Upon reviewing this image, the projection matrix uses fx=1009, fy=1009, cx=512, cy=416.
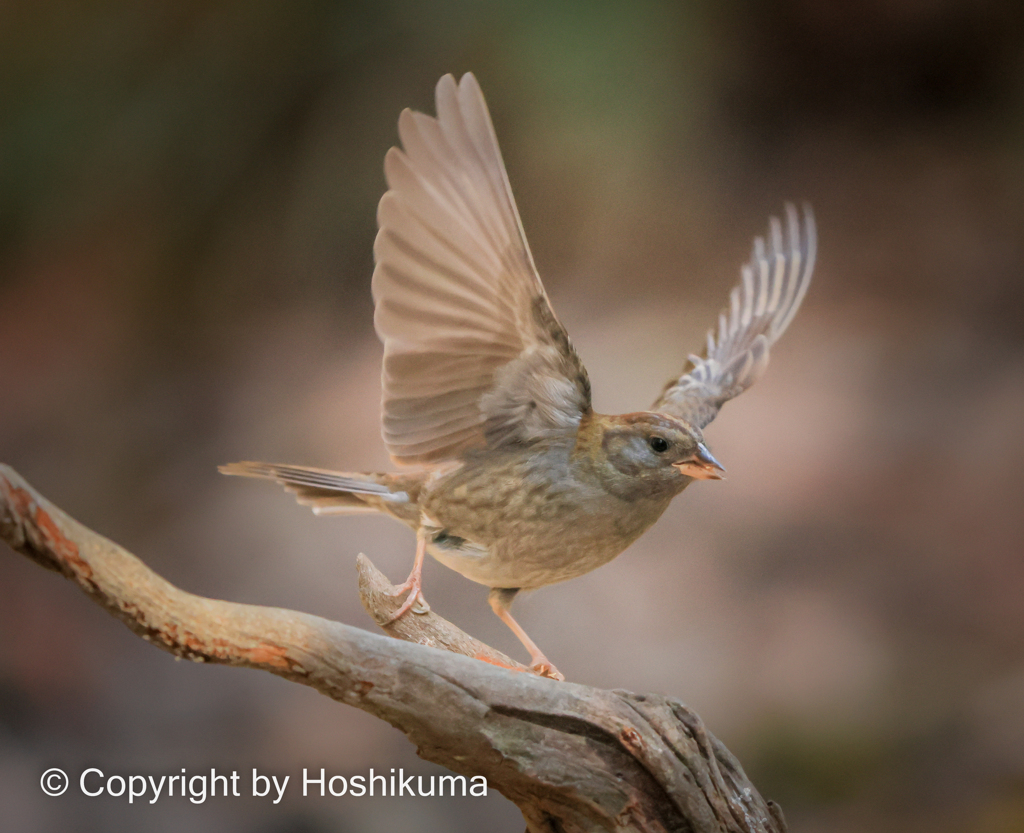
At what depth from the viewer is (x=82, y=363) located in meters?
2.77

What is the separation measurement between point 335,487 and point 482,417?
1.16ft

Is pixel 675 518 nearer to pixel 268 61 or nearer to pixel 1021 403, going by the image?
pixel 1021 403

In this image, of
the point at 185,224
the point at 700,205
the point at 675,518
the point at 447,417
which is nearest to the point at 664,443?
the point at 447,417

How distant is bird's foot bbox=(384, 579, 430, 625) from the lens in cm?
208

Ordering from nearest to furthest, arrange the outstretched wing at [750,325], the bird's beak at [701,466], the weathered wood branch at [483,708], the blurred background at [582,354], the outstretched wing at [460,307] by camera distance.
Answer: the weathered wood branch at [483,708] < the outstretched wing at [460,307] < the bird's beak at [701,466] < the outstretched wing at [750,325] < the blurred background at [582,354]

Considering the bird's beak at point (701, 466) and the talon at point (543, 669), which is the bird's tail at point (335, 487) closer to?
the talon at point (543, 669)

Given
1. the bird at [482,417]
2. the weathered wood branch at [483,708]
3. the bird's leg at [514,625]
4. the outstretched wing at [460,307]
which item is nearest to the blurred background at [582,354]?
the bird's leg at [514,625]

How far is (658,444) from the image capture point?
188cm

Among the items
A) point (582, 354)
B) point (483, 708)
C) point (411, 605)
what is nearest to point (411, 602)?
point (411, 605)

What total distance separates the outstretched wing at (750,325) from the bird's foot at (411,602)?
0.71m

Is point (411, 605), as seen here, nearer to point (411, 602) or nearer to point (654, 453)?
point (411, 602)

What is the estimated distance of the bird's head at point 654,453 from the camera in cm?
187

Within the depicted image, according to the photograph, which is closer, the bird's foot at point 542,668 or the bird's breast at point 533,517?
the bird's breast at point 533,517

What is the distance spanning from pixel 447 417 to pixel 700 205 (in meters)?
1.45
